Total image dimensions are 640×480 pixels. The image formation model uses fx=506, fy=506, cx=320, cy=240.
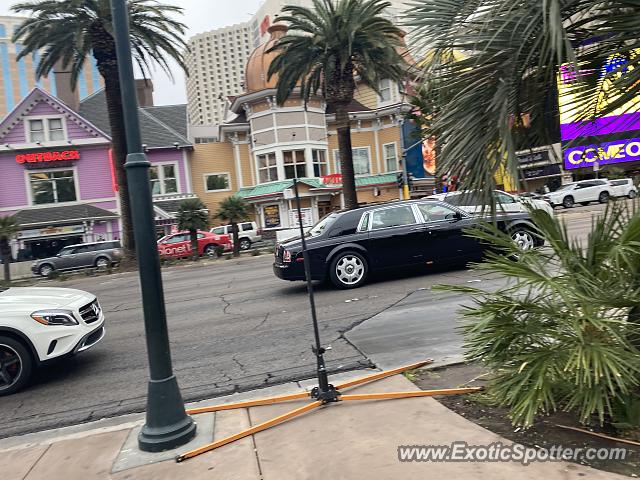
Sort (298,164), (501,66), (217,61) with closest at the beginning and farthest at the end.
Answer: (501,66), (298,164), (217,61)

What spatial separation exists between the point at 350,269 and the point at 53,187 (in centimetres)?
2842

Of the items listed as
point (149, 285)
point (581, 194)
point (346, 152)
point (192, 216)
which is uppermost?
point (346, 152)

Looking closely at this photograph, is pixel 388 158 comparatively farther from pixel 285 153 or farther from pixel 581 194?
pixel 581 194

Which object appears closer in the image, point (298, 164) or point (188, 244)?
point (188, 244)

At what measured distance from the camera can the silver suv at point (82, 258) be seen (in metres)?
26.8

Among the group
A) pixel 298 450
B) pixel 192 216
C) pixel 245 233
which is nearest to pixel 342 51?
pixel 192 216

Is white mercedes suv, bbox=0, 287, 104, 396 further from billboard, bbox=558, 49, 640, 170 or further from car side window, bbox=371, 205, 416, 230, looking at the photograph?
car side window, bbox=371, 205, 416, 230

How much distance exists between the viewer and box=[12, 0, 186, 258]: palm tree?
20344 mm

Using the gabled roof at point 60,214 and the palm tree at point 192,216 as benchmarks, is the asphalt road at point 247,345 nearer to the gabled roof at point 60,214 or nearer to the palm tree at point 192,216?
the palm tree at point 192,216

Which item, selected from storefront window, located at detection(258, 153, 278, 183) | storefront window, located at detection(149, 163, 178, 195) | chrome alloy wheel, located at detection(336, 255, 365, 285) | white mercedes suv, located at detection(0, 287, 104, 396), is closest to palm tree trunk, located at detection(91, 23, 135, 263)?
storefront window, located at detection(149, 163, 178, 195)

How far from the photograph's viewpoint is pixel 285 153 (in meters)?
33.0

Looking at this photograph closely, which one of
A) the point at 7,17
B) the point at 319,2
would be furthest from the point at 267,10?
the point at 319,2

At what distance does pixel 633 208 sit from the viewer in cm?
344

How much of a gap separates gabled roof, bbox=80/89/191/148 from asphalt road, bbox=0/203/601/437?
25280 mm
